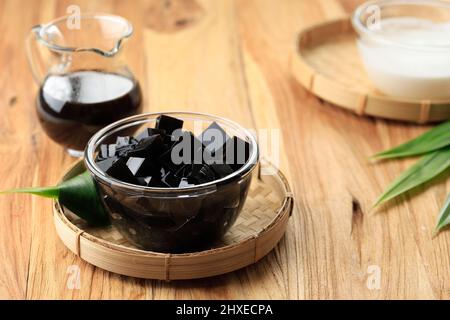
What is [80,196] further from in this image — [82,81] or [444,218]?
[444,218]

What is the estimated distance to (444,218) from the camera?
4.22ft

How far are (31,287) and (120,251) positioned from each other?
0.15 metres

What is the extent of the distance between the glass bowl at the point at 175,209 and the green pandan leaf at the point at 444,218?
0.35 m

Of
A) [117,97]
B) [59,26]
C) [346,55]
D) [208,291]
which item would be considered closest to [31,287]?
[208,291]

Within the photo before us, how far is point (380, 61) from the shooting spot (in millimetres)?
1645

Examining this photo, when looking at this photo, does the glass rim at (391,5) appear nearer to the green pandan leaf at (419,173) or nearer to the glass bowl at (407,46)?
the glass bowl at (407,46)

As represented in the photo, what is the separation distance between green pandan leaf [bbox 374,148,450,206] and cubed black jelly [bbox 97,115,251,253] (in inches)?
13.2

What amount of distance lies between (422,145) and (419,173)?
103 mm

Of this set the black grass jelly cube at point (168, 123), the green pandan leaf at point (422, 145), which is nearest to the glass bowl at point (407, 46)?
the green pandan leaf at point (422, 145)

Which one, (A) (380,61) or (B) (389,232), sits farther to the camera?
(A) (380,61)

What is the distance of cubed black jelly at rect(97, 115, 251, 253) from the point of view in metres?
1.09

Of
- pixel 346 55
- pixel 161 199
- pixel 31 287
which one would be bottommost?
pixel 346 55

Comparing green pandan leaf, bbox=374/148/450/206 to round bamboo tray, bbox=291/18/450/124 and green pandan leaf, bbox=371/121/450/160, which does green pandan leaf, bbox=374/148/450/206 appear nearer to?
green pandan leaf, bbox=371/121/450/160
